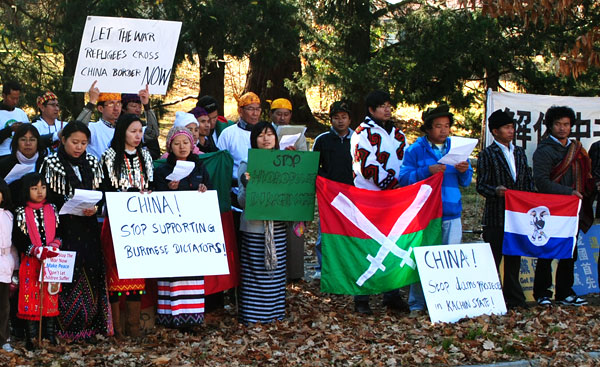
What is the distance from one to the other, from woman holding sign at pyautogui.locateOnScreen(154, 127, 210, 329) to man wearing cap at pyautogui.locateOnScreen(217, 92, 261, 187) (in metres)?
1.07

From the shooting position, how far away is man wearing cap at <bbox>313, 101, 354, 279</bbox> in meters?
8.56

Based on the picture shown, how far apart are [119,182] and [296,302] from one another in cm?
260

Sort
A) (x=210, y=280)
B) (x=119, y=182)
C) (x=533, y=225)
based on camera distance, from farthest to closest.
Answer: (x=533, y=225) < (x=210, y=280) < (x=119, y=182)

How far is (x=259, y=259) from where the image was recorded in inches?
303

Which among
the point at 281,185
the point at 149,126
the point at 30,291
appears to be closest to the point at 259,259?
the point at 281,185

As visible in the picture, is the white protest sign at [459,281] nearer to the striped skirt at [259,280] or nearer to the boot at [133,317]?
the striped skirt at [259,280]

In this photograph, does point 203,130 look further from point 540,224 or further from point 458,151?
point 540,224

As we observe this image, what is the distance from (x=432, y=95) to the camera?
14625 millimetres

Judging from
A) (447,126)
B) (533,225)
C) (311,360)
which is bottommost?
(311,360)

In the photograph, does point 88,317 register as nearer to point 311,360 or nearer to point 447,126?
point 311,360

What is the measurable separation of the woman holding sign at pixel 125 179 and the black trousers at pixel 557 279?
14.0ft

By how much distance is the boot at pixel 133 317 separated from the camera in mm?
7113

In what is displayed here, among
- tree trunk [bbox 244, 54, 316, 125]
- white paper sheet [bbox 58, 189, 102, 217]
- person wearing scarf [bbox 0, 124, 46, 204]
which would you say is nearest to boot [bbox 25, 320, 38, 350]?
white paper sheet [bbox 58, 189, 102, 217]

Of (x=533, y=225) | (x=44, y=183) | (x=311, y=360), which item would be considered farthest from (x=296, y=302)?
(x=44, y=183)
